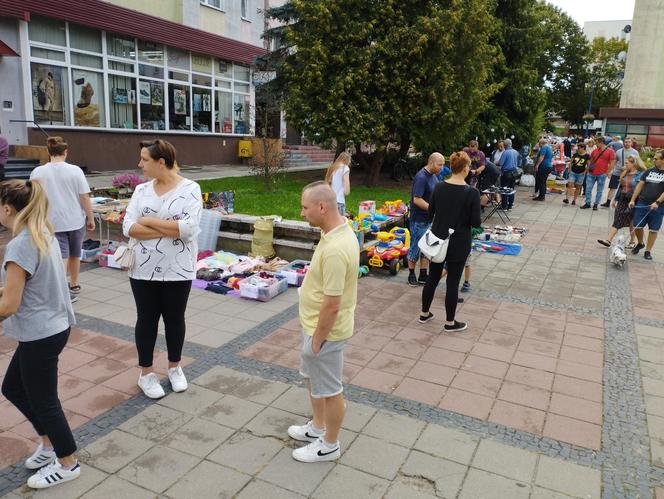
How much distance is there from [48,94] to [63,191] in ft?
39.3

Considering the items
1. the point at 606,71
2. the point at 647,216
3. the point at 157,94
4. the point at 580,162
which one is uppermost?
the point at 606,71

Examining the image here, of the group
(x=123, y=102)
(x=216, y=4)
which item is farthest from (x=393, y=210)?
(x=216, y=4)

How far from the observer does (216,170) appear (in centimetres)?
2056

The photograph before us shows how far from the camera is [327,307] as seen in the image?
10.0ft

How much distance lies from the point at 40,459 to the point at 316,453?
170cm

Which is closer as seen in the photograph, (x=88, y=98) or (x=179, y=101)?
(x=88, y=98)

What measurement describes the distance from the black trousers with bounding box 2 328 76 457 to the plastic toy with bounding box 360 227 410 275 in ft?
18.1

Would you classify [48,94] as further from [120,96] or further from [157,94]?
[157,94]

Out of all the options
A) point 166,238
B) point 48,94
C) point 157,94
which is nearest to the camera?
point 166,238

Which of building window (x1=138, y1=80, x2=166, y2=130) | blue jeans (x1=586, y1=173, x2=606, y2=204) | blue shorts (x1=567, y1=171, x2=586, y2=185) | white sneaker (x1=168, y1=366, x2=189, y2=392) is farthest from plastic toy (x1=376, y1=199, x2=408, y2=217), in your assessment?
building window (x1=138, y1=80, x2=166, y2=130)

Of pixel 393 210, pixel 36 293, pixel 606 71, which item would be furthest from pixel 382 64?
pixel 606 71

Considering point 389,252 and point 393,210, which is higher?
point 393,210

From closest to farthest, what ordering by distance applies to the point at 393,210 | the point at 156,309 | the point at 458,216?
the point at 156,309 < the point at 458,216 < the point at 393,210

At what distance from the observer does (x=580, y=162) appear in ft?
52.4
